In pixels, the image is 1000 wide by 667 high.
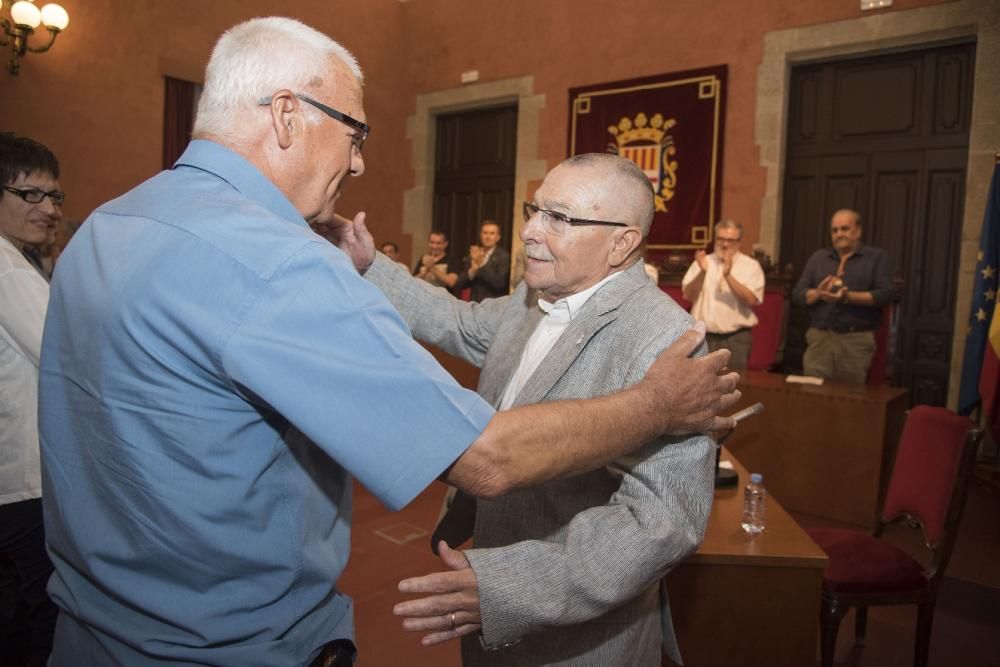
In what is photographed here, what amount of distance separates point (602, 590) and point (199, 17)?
8.28 metres

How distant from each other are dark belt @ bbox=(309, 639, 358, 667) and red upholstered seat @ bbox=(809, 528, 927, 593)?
1818 millimetres

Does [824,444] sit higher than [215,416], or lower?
lower

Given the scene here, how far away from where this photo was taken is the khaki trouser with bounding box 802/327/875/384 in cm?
484

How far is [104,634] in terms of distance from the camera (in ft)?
3.10

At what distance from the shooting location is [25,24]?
567 centimetres

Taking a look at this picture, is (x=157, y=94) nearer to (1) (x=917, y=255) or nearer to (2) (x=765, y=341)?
(2) (x=765, y=341)

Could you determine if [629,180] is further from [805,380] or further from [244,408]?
[805,380]

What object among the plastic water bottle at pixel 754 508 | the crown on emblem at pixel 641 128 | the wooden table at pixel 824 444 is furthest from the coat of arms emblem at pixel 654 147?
the plastic water bottle at pixel 754 508

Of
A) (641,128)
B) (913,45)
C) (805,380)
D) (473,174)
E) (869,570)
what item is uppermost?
(913,45)

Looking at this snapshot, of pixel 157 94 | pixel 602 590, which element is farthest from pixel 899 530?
pixel 157 94

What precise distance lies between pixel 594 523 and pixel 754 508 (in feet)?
3.78

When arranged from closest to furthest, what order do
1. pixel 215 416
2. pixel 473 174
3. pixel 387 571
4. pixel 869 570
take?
pixel 215 416
pixel 869 570
pixel 387 571
pixel 473 174

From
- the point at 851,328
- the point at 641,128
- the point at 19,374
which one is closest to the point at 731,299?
the point at 851,328

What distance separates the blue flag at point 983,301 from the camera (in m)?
4.74
